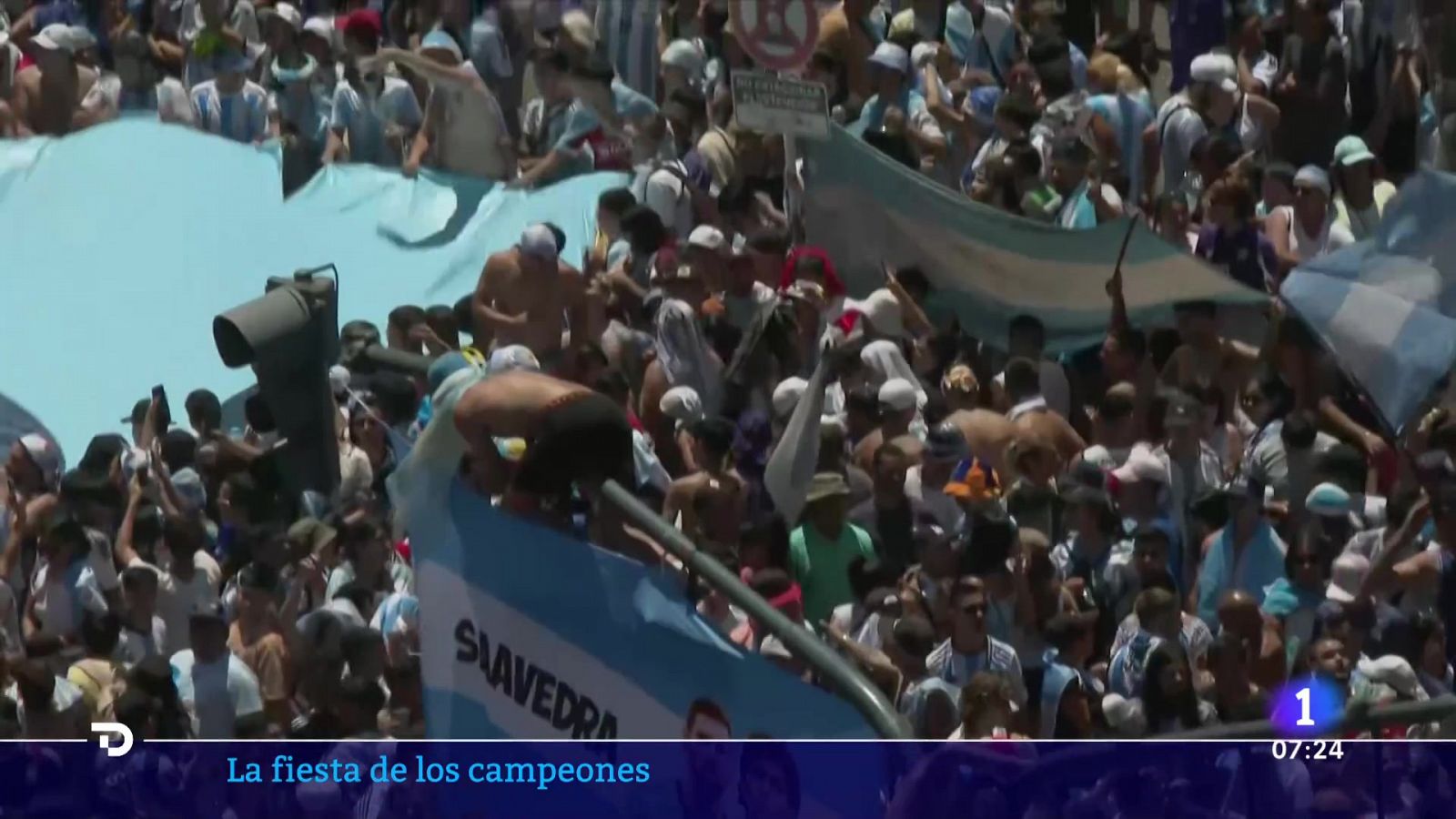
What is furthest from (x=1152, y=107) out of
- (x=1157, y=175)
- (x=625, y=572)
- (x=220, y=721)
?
(x=625, y=572)

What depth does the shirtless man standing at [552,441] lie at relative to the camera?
8.59 m

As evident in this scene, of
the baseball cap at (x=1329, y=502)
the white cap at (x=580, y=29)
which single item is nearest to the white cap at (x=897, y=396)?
the baseball cap at (x=1329, y=502)

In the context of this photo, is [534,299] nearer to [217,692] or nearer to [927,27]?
[217,692]

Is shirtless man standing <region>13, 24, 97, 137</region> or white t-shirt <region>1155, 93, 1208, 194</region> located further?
shirtless man standing <region>13, 24, 97, 137</region>

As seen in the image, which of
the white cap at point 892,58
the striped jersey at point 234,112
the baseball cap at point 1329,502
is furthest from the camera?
the striped jersey at point 234,112

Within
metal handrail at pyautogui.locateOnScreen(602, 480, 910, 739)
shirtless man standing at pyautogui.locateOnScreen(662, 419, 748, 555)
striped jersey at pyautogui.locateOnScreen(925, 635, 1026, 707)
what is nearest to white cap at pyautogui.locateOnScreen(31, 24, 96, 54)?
shirtless man standing at pyautogui.locateOnScreen(662, 419, 748, 555)

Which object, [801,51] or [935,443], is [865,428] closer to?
[935,443]

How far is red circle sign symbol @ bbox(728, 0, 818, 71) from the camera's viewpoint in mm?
14477

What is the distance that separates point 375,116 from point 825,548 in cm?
548

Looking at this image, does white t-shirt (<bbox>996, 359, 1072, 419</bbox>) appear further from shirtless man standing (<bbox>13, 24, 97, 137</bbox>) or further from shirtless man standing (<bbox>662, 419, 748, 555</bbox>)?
shirtless man standing (<bbox>13, 24, 97, 137</bbox>)

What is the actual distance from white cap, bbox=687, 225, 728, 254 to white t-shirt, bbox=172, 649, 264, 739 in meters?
2.85

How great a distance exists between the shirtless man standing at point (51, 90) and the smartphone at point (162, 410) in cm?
291

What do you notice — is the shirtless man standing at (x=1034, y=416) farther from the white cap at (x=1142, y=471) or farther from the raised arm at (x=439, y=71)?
the raised arm at (x=439, y=71)

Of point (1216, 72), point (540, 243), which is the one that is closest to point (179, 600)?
point (540, 243)
